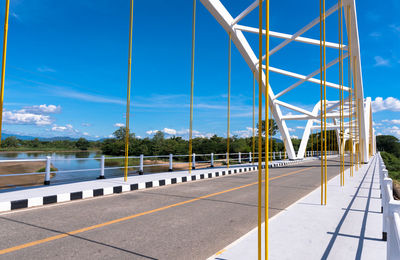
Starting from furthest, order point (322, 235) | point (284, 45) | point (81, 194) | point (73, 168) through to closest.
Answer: point (73, 168), point (284, 45), point (81, 194), point (322, 235)

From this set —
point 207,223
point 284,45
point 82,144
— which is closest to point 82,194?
point 207,223

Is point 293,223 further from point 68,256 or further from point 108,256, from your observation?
point 68,256

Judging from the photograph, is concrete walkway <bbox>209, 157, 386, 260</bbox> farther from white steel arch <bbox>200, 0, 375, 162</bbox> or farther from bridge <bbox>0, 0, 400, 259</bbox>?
white steel arch <bbox>200, 0, 375, 162</bbox>

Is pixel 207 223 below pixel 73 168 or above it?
above

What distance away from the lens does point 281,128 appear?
29.6 m

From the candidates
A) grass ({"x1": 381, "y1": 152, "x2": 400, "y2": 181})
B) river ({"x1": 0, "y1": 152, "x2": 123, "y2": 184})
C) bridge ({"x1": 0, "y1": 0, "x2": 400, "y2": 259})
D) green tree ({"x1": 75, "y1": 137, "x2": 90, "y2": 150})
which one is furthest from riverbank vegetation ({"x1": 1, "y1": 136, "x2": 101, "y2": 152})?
grass ({"x1": 381, "y1": 152, "x2": 400, "y2": 181})

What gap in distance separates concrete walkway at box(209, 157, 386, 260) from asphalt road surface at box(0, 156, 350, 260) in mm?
452

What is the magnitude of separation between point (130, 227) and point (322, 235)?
314 cm

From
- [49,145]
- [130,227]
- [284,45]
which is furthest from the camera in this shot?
[49,145]

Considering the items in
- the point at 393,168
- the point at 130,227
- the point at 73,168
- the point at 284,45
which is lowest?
the point at 73,168

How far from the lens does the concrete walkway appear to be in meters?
3.42

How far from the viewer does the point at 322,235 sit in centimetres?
414

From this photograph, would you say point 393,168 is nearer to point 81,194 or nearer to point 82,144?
point 81,194

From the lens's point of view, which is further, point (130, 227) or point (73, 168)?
Answer: point (73, 168)
